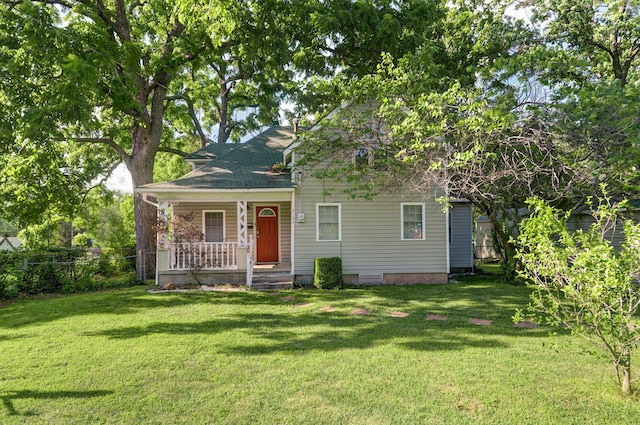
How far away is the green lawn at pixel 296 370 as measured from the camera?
3.93 metres

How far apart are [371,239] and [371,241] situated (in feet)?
0.21

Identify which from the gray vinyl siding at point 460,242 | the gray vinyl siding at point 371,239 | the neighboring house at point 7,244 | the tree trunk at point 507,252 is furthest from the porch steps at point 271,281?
the neighboring house at point 7,244

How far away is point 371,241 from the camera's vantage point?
41.4 feet

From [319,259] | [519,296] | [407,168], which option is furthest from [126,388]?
[519,296]

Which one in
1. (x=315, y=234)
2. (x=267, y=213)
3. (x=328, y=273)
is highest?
(x=267, y=213)

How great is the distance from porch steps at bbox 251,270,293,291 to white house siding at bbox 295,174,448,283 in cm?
44

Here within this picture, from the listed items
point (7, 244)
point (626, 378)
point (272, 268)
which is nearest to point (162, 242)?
point (272, 268)

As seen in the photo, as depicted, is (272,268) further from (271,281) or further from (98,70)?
(98,70)

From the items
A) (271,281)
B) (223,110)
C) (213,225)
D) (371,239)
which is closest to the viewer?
(271,281)

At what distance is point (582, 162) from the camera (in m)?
8.62

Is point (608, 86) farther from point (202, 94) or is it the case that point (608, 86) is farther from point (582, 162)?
point (202, 94)

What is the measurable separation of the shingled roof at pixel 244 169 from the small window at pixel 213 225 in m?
1.64

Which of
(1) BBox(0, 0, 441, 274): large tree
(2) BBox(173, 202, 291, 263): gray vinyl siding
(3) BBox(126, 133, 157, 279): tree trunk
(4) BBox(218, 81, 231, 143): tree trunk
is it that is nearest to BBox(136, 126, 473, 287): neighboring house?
(2) BBox(173, 202, 291, 263): gray vinyl siding

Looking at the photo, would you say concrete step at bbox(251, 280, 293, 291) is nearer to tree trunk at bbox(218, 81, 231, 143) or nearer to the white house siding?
the white house siding
